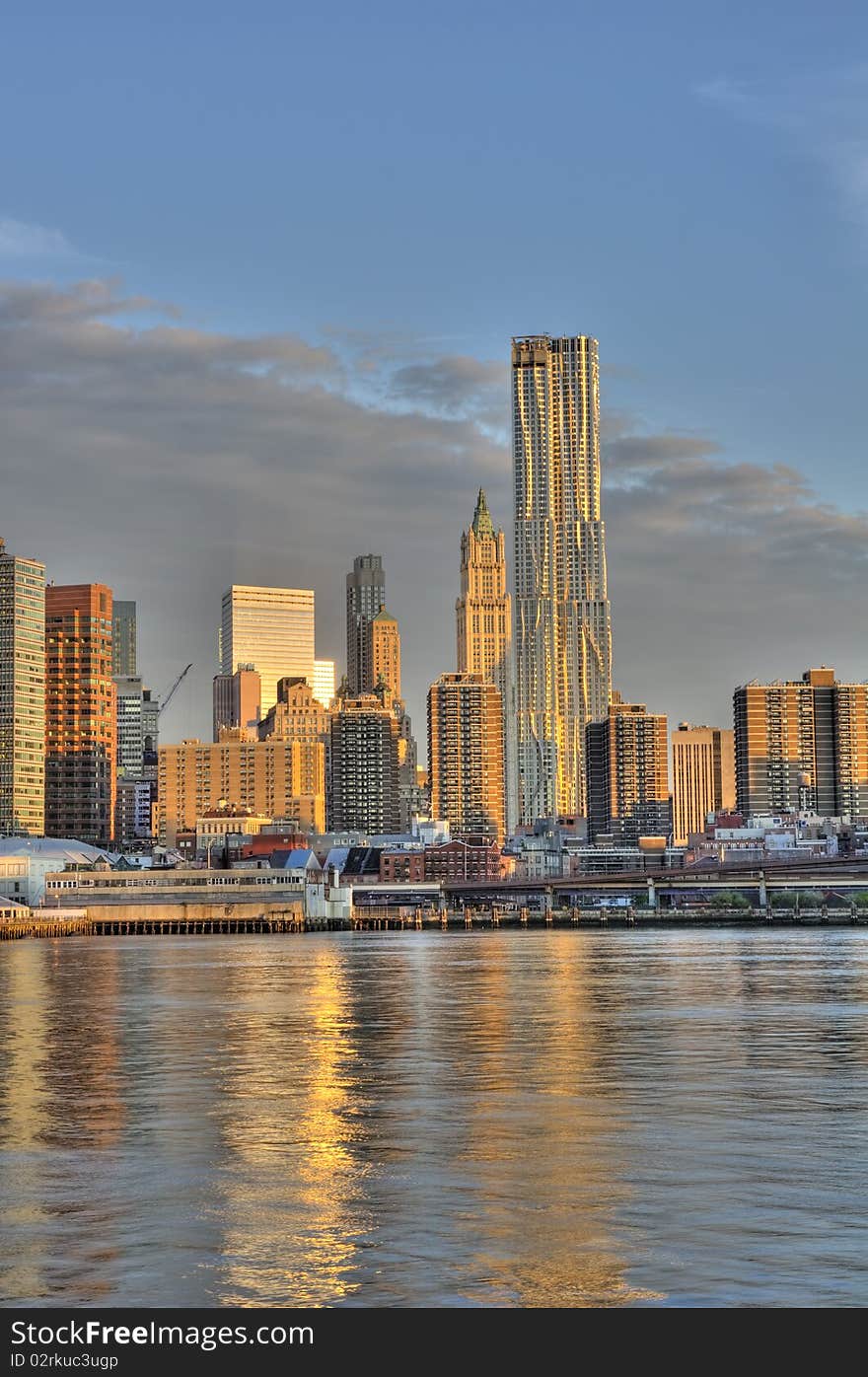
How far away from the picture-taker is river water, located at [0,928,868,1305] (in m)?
27.7

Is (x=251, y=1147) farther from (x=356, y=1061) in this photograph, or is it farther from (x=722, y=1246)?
(x=356, y=1061)

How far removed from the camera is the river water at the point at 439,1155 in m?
27.7

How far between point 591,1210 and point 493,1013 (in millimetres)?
49099

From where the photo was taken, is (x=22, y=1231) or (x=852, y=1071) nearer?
(x=22, y=1231)

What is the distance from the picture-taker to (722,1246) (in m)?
29.5

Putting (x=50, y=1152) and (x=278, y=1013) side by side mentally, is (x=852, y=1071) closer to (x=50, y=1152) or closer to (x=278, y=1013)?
(x=50, y=1152)

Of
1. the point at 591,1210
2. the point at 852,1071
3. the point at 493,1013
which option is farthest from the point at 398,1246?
the point at 493,1013

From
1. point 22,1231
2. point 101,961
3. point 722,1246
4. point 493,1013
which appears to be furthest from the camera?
point 101,961

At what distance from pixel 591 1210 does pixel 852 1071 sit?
23830 millimetres

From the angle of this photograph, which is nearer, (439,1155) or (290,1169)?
(290,1169)

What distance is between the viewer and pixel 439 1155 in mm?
39406
